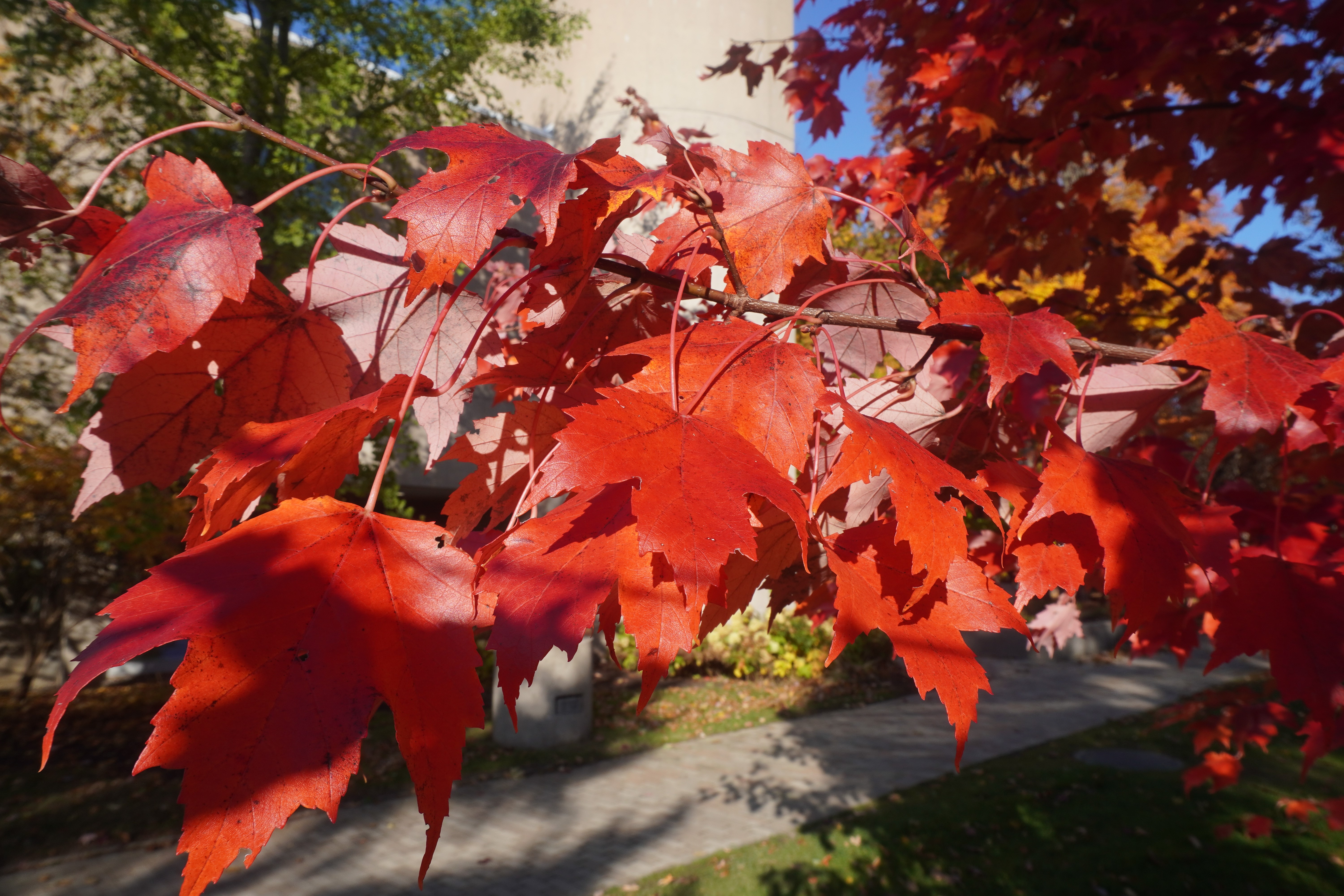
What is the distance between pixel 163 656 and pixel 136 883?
7.71m

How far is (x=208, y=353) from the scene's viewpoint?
1068mm

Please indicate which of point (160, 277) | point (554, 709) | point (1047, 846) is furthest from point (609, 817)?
point (160, 277)

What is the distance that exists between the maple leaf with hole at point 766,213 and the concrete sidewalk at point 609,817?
5.03 meters

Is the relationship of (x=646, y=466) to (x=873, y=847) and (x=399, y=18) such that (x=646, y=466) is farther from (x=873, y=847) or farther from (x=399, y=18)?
(x=399, y=18)

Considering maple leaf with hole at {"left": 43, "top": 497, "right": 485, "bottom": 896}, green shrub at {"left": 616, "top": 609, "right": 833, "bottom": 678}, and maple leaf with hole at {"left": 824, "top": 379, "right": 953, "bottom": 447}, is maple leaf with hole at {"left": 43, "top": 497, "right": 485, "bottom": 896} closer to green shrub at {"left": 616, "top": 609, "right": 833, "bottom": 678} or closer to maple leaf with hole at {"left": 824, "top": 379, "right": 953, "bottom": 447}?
maple leaf with hole at {"left": 824, "top": 379, "right": 953, "bottom": 447}

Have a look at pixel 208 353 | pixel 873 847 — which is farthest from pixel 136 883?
pixel 208 353

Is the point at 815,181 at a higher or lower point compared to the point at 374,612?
higher

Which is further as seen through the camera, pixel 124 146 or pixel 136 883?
pixel 124 146

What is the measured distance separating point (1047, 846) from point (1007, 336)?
6123 mm

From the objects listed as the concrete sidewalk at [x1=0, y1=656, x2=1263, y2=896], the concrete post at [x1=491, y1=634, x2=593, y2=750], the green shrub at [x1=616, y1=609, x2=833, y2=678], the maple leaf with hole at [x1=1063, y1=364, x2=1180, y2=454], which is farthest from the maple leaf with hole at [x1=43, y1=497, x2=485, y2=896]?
the green shrub at [x1=616, y1=609, x2=833, y2=678]

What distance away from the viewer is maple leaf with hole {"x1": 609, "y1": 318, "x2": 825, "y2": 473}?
2.93 ft

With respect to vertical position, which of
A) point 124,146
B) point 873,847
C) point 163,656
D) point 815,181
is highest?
point 124,146

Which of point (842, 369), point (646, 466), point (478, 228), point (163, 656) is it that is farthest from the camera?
point (163, 656)

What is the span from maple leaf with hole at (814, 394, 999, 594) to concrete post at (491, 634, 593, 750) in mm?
7621
